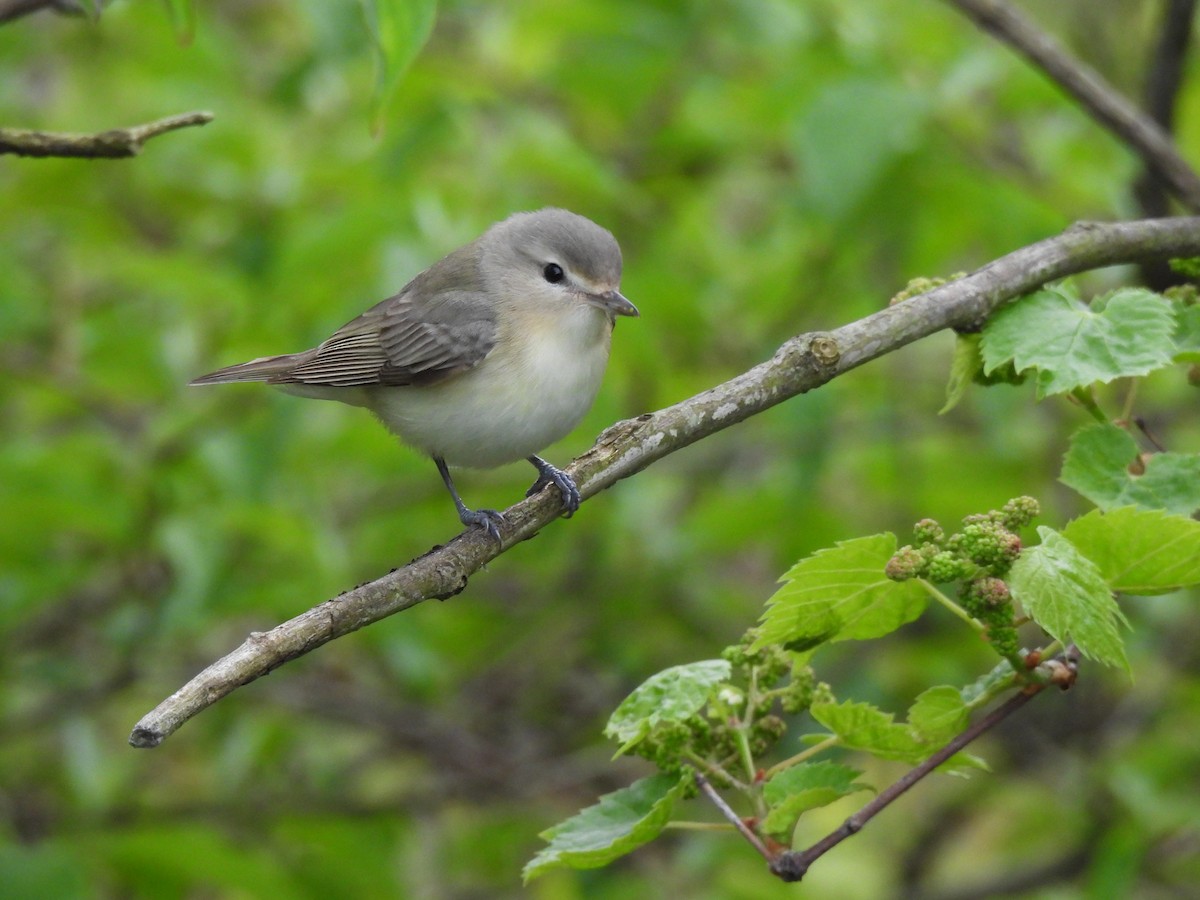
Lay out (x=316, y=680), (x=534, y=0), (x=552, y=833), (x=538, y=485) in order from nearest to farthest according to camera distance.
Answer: (x=552, y=833), (x=538, y=485), (x=534, y=0), (x=316, y=680)

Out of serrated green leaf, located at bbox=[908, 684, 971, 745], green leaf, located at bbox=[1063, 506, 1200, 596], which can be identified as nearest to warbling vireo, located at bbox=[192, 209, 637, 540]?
serrated green leaf, located at bbox=[908, 684, 971, 745]

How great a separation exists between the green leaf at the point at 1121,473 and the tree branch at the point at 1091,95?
3.68ft

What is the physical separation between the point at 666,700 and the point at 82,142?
5.05 feet

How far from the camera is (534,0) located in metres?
5.03

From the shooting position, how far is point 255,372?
154 inches

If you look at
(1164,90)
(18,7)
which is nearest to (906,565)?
(18,7)

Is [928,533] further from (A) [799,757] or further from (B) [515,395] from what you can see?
(B) [515,395]

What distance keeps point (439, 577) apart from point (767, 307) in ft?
11.2

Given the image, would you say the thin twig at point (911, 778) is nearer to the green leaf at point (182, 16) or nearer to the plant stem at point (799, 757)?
the plant stem at point (799, 757)

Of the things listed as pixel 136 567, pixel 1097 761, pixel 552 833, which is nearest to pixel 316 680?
pixel 136 567

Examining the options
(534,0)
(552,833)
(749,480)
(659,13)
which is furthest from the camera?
(749,480)

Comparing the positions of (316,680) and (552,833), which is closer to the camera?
(552,833)

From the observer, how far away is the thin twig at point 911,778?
1971mm

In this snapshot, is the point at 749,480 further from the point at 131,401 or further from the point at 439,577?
the point at 439,577
